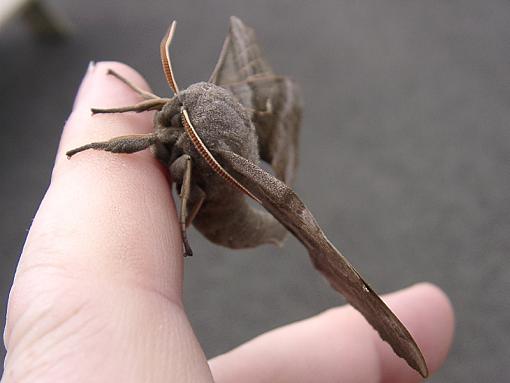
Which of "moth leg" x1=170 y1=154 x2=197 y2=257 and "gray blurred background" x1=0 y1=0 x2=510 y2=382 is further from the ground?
"moth leg" x1=170 y1=154 x2=197 y2=257

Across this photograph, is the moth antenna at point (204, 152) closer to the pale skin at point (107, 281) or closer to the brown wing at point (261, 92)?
the pale skin at point (107, 281)

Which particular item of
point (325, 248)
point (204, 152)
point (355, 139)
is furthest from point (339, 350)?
point (355, 139)

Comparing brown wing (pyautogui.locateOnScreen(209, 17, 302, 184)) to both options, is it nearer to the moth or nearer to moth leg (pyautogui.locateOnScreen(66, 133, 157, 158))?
the moth

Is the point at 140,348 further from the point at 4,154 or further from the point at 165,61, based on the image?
the point at 4,154

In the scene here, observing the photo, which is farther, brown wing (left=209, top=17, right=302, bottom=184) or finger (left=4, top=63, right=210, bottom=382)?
brown wing (left=209, top=17, right=302, bottom=184)

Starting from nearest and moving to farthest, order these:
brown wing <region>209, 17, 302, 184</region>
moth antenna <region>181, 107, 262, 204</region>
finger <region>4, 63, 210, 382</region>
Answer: finger <region>4, 63, 210, 382</region> → moth antenna <region>181, 107, 262, 204</region> → brown wing <region>209, 17, 302, 184</region>

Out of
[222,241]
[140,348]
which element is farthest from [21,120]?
[140,348]

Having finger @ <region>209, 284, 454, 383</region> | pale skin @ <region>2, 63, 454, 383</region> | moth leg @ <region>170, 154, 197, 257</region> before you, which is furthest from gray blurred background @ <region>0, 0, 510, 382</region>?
moth leg @ <region>170, 154, 197, 257</region>
